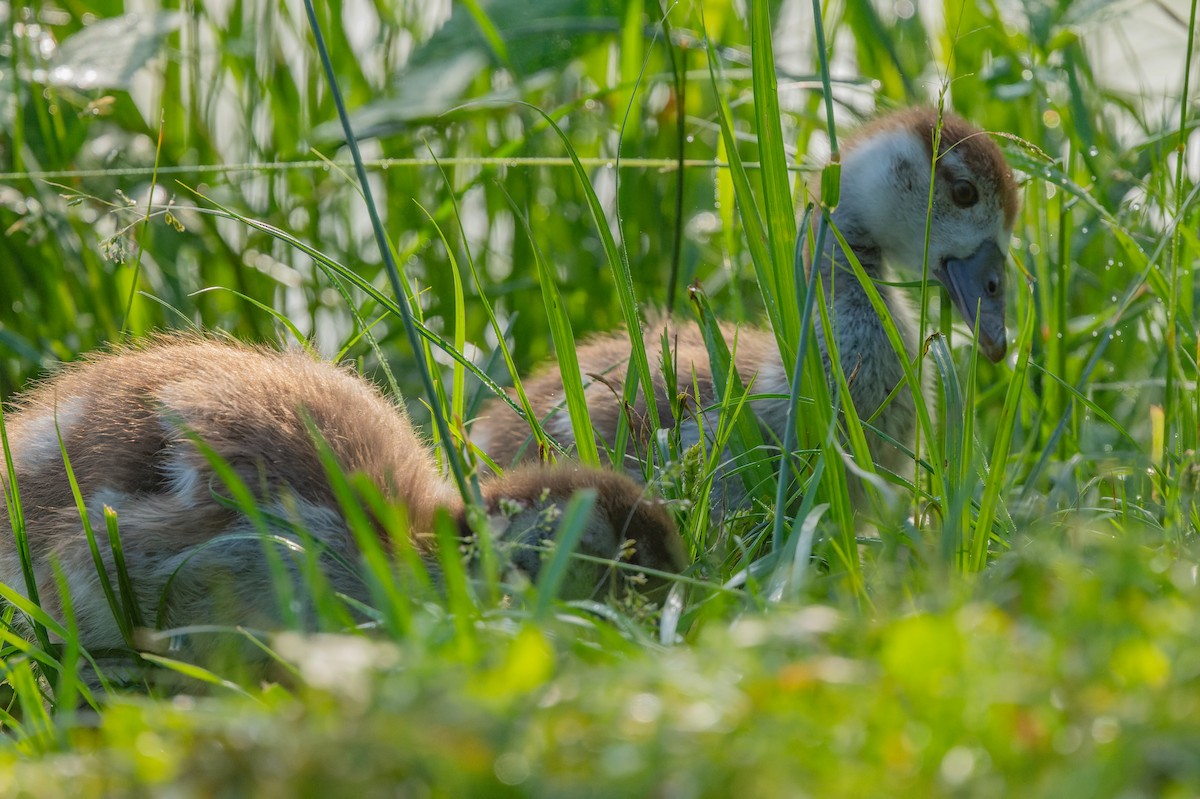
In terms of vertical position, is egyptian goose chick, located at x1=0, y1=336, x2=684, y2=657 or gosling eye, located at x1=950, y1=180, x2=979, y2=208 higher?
gosling eye, located at x1=950, y1=180, x2=979, y2=208

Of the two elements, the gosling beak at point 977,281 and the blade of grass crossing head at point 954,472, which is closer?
the blade of grass crossing head at point 954,472

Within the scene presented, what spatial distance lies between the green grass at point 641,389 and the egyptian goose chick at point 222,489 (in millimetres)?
76

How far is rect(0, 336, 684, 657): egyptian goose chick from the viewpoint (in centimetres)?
209

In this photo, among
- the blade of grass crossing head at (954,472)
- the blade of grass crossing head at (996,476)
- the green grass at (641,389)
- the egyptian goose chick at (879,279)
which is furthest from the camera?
the egyptian goose chick at (879,279)

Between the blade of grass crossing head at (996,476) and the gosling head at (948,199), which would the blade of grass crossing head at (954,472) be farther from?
the gosling head at (948,199)

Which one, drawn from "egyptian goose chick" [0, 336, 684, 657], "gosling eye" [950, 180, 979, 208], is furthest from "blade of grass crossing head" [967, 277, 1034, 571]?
"gosling eye" [950, 180, 979, 208]

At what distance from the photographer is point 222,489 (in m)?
2.16

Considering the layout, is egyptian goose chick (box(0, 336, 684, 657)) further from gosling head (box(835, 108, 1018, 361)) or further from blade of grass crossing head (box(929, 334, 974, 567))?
gosling head (box(835, 108, 1018, 361))

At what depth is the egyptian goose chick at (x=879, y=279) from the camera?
2.92 m

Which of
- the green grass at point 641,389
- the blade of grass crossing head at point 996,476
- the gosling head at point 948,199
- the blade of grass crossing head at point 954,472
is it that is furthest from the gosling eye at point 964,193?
the blade of grass crossing head at point 996,476

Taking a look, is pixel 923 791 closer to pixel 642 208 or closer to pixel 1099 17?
pixel 1099 17

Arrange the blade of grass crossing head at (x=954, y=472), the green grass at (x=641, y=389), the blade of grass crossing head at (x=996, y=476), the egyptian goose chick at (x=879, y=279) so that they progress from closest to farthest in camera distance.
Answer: the green grass at (x=641, y=389)
the blade of grass crossing head at (x=954, y=472)
the blade of grass crossing head at (x=996, y=476)
the egyptian goose chick at (x=879, y=279)

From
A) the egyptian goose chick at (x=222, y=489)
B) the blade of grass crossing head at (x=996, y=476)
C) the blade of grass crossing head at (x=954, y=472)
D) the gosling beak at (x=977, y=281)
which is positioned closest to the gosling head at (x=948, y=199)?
the gosling beak at (x=977, y=281)

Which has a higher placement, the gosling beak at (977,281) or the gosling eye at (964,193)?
the gosling eye at (964,193)
